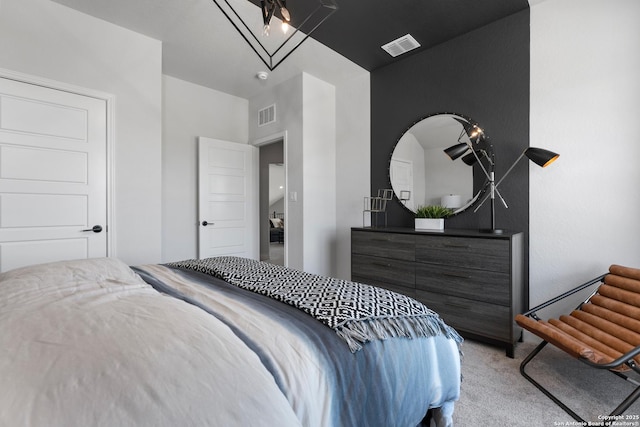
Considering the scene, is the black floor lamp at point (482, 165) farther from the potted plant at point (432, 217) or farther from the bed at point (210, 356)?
the bed at point (210, 356)

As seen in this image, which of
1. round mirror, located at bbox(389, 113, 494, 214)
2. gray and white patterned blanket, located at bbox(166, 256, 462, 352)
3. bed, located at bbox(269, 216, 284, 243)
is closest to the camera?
gray and white patterned blanket, located at bbox(166, 256, 462, 352)

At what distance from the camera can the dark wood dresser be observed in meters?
2.21

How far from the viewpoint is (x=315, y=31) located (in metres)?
2.88

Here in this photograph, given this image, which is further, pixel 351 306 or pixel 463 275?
pixel 463 275

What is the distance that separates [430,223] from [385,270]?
2.05 feet

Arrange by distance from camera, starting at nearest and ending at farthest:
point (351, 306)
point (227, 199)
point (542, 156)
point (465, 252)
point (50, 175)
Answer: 1. point (351, 306)
2. point (542, 156)
3. point (465, 252)
4. point (50, 175)
5. point (227, 199)

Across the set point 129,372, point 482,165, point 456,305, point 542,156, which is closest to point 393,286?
point 456,305

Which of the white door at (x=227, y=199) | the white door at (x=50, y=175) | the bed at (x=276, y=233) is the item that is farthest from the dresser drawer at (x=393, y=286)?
the bed at (x=276, y=233)

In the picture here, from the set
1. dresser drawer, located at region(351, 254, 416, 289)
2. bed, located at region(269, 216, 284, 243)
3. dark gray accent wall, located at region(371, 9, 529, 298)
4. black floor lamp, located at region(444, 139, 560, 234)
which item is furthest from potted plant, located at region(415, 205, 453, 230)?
bed, located at region(269, 216, 284, 243)

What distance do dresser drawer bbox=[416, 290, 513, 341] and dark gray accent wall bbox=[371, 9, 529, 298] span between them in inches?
23.8

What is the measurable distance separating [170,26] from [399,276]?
10.1ft

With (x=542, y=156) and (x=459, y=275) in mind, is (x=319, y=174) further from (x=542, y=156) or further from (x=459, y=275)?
(x=542, y=156)

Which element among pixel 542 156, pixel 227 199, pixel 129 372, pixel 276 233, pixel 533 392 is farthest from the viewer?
pixel 276 233

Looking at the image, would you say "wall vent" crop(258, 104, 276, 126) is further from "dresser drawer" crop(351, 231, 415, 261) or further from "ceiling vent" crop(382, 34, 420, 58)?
"dresser drawer" crop(351, 231, 415, 261)
